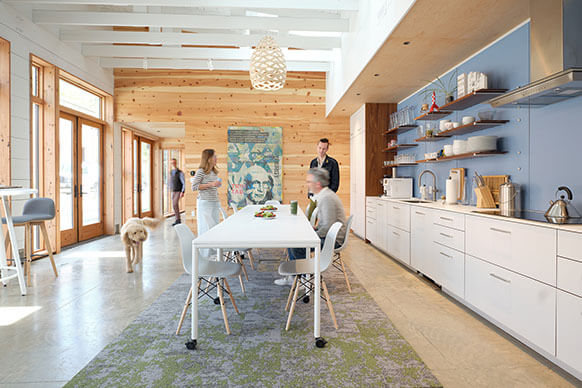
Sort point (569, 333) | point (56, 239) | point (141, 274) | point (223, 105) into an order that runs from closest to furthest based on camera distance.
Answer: point (569, 333)
point (141, 274)
point (56, 239)
point (223, 105)

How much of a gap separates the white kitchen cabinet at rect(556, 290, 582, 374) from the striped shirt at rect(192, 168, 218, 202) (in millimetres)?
3644

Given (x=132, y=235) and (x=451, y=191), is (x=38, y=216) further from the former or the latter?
(x=451, y=191)

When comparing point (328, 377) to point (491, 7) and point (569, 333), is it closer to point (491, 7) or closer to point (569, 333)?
point (569, 333)

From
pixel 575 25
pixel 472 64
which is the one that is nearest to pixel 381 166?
pixel 472 64

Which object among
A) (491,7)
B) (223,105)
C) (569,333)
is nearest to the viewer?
(569,333)

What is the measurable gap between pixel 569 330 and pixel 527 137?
1845mm

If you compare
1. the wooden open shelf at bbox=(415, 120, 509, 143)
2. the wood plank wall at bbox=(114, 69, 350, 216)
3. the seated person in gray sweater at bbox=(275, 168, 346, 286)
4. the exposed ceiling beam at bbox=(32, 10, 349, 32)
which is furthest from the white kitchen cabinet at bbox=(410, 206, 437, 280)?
the wood plank wall at bbox=(114, 69, 350, 216)

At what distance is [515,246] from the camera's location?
7.96ft

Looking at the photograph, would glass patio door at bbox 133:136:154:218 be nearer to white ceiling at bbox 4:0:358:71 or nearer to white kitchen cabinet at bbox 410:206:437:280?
white ceiling at bbox 4:0:358:71

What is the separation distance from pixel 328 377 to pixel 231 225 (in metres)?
1.54

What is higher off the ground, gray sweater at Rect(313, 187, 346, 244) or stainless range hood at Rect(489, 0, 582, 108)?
stainless range hood at Rect(489, 0, 582, 108)

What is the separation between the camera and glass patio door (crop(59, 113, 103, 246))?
20.2 feet

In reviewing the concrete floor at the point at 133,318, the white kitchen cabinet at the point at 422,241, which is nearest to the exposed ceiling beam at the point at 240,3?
the white kitchen cabinet at the point at 422,241

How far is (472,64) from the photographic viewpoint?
13.2ft
